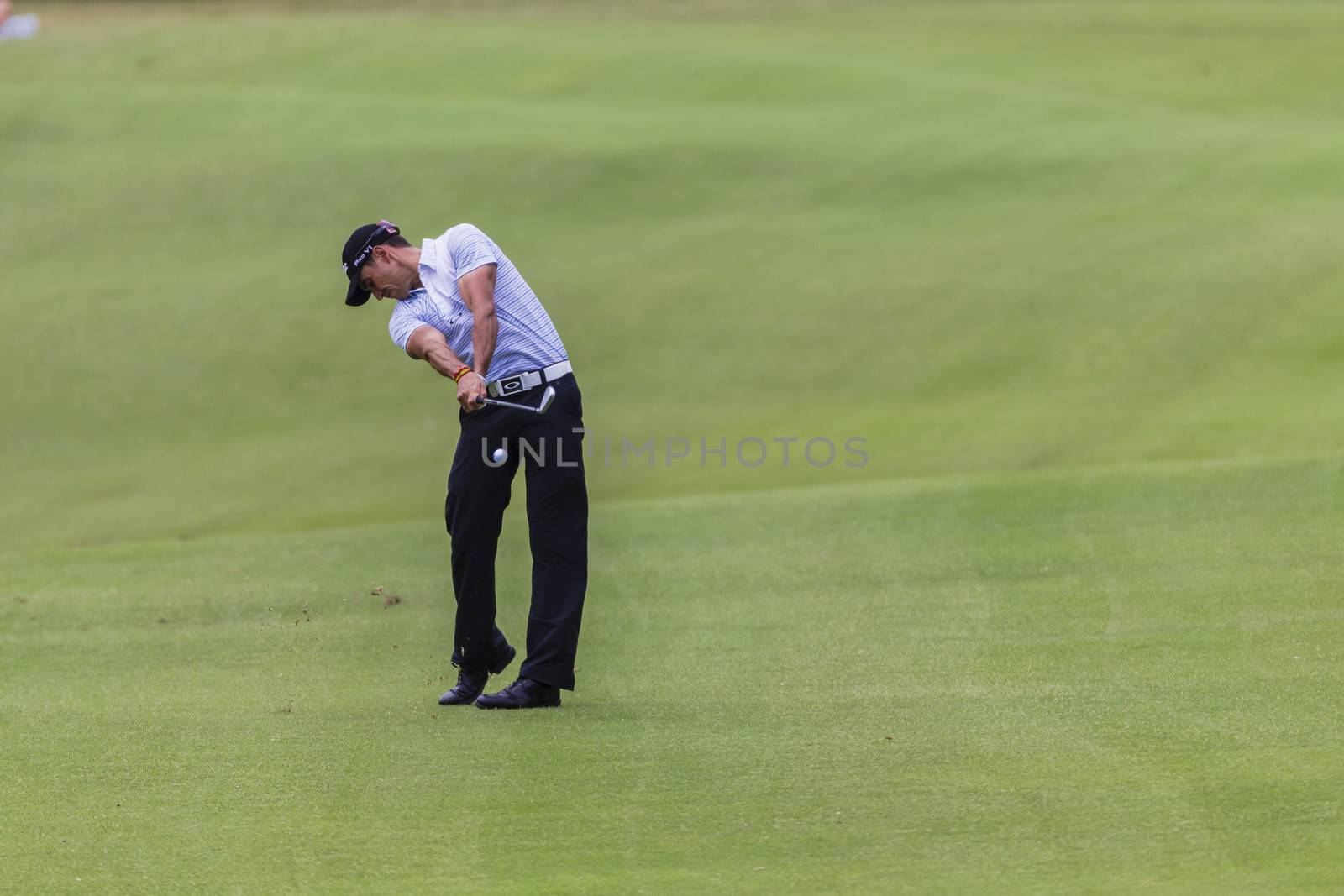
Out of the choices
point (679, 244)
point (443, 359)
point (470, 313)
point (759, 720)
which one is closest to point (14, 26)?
point (679, 244)

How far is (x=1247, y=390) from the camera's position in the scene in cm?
1359

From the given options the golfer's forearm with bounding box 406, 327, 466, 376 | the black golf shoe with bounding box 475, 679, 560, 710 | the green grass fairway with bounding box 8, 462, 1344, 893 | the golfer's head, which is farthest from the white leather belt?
the green grass fairway with bounding box 8, 462, 1344, 893

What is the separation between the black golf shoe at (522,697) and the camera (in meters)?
6.30

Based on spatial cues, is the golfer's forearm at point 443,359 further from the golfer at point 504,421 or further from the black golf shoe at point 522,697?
the black golf shoe at point 522,697

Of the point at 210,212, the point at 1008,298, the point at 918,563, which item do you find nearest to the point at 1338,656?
the point at 918,563

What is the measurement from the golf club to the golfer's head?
23.7 inches

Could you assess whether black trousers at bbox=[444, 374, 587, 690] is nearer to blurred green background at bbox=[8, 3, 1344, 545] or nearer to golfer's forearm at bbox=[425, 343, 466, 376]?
golfer's forearm at bbox=[425, 343, 466, 376]

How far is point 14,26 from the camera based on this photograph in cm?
2359

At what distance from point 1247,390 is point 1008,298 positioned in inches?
108

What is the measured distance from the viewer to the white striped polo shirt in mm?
6273

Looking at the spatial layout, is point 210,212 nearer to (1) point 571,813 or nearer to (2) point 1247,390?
(2) point 1247,390

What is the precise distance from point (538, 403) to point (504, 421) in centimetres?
14
